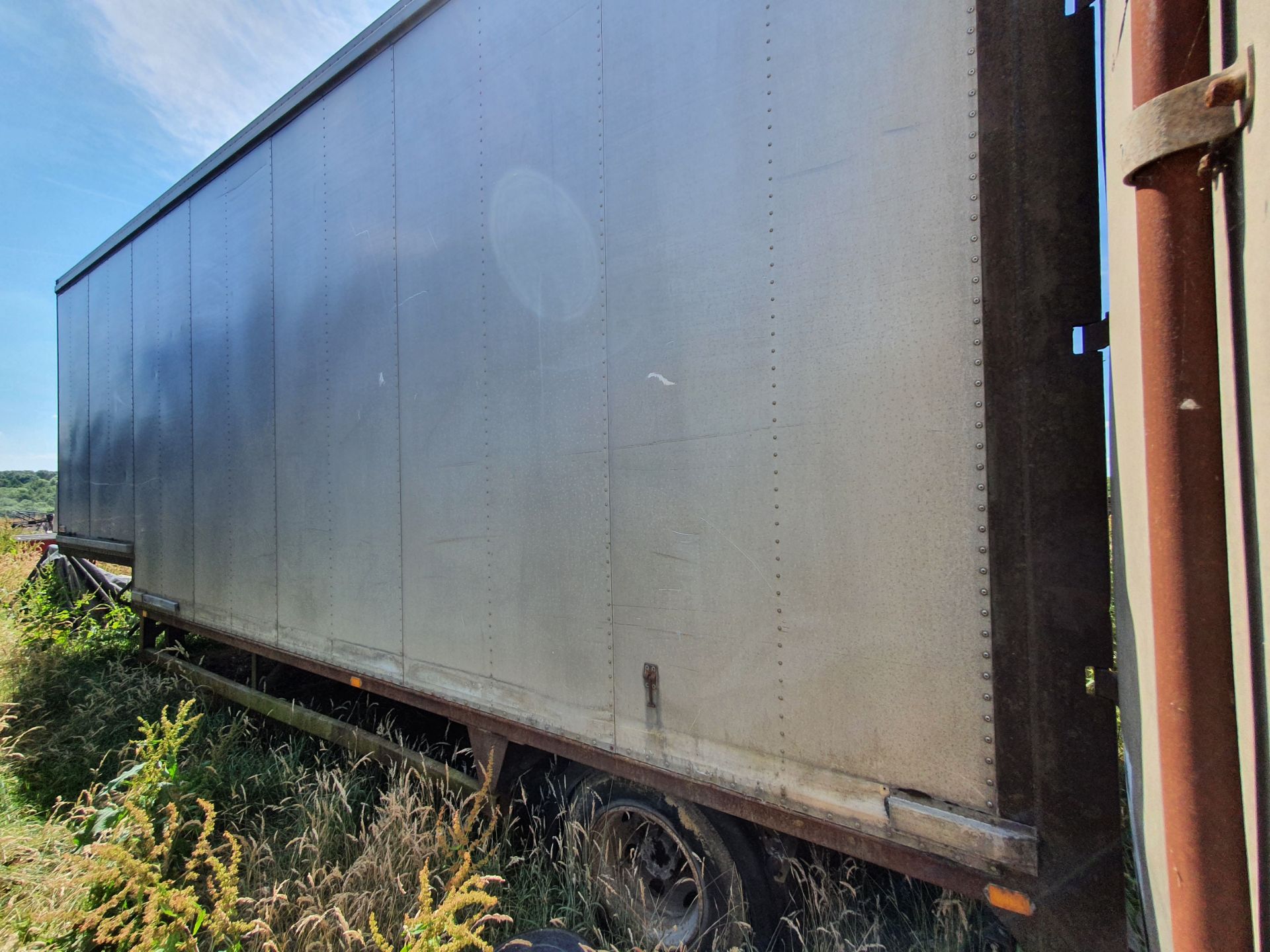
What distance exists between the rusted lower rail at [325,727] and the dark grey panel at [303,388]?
48cm

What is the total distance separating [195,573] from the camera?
17.0 feet

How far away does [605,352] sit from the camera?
2.36 m

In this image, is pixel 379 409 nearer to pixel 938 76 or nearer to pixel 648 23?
pixel 648 23

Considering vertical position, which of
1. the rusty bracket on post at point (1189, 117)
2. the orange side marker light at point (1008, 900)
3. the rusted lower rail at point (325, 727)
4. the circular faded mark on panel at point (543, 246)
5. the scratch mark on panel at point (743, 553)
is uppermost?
the circular faded mark on panel at point (543, 246)

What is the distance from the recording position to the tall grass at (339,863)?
2240 mm

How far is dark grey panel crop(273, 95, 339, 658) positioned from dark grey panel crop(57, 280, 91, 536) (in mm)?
4938

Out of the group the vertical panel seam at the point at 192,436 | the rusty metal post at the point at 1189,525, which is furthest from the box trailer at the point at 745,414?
the vertical panel seam at the point at 192,436

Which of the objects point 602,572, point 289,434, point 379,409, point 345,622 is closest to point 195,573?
point 289,434

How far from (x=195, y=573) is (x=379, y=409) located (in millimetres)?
3071

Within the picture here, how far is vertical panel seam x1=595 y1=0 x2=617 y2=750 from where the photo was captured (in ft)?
7.67

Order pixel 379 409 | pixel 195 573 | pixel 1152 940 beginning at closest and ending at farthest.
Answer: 1. pixel 1152 940
2. pixel 379 409
3. pixel 195 573

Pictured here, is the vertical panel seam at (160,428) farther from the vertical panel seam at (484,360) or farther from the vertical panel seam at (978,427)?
the vertical panel seam at (978,427)

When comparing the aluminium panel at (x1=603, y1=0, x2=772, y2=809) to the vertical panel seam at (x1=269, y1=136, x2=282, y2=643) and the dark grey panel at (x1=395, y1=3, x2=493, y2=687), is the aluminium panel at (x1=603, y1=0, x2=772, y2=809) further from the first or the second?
the vertical panel seam at (x1=269, y1=136, x2=282, y2=643)

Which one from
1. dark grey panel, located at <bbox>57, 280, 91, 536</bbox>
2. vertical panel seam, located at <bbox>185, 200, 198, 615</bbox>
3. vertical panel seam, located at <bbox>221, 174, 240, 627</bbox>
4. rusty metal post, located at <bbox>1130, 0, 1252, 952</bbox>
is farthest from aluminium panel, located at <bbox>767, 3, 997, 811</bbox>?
dark grey panel, located at <bbox>57, 280, 91, 536</bbox>
